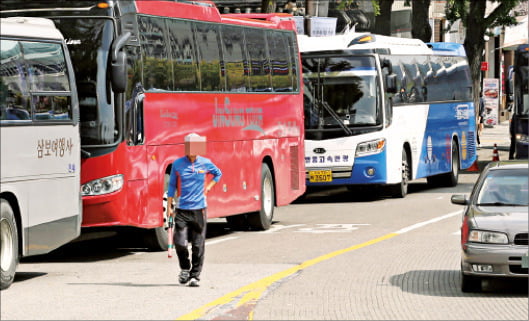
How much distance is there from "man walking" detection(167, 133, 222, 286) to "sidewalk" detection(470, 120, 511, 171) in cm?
2642

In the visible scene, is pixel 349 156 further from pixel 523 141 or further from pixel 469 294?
pixel 469 294

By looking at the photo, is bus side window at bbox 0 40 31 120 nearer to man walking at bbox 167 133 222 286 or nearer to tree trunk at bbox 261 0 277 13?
man walking at bbox 167 133 222 286

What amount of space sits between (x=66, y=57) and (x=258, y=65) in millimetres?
6278

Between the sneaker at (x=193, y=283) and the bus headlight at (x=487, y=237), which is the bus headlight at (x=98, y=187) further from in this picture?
the bus headlight at (x=487, y=237)

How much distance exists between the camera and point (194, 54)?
18609mm

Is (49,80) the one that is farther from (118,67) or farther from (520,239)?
(520,239)

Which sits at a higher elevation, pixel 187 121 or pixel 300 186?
pixel 187 121

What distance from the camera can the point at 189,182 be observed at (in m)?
12.9

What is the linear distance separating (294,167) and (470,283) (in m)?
10.1

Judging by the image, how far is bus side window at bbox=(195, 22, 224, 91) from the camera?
18.8m

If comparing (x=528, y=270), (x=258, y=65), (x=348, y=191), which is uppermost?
(x=258, y=65)

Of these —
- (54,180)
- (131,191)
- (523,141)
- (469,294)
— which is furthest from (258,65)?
(523,141)

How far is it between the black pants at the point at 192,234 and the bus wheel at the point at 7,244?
1.79 m

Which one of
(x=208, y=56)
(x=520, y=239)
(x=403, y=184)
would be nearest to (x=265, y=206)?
(x=208, y=56)
